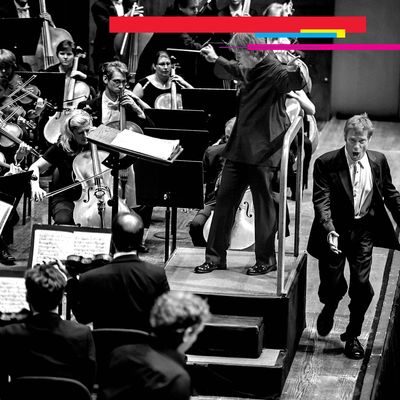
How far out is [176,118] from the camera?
7.66m

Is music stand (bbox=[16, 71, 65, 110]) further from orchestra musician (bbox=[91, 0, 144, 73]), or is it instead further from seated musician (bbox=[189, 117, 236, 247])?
orchestra musician (bbox=[91, 0, 144, 73])

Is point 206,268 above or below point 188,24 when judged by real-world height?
below

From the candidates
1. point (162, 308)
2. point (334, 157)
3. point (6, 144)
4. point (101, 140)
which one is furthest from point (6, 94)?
point (162, 308)

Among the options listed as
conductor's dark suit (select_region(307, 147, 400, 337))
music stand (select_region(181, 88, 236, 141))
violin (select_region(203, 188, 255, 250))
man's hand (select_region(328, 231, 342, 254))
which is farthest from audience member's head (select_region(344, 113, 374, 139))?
music stand (select_region(181, 88, 236, 141))

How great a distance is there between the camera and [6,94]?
827 centimetres

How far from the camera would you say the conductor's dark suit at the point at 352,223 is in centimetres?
571

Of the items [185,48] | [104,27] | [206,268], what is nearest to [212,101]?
[185,48]

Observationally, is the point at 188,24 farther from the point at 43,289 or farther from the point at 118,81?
the point at 43,289

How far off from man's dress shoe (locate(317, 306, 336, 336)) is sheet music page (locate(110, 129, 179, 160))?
1.31m

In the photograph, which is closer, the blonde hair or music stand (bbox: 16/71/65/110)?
the blonde hair

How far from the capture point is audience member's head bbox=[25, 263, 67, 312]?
388 centimetres

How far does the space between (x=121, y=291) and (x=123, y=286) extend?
2 cm

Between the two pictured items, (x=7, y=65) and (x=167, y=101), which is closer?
(x=7, y=65)

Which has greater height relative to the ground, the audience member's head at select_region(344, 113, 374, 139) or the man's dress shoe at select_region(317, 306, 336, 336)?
the audience member's head at select_region(344, 113, 374, 139)
